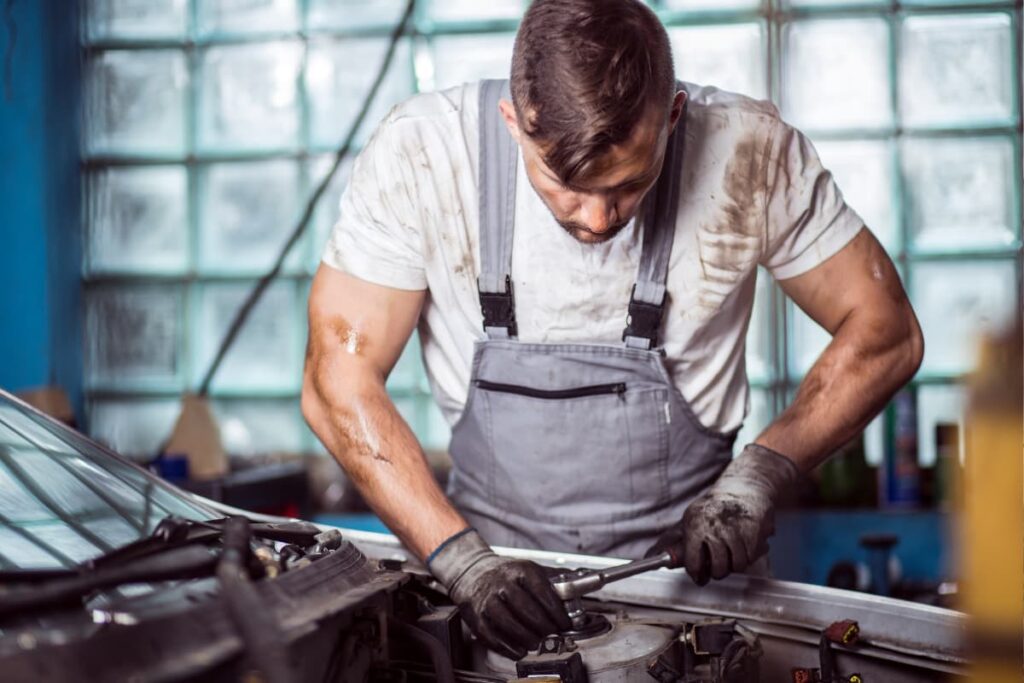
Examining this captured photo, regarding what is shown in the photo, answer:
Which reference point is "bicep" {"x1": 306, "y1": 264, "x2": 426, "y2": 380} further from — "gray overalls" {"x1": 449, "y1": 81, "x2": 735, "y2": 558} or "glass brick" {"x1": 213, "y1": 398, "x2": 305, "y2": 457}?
"glass brick" {"x1": 213, "y1": 398, "x2": 305, "y2": 457}

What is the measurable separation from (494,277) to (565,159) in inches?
15.4

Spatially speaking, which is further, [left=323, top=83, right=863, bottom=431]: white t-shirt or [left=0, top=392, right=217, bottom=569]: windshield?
[left=323, top=83, right=863, bottom=431]: white t-shirt

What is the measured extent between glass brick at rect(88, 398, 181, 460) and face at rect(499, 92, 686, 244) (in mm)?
2543

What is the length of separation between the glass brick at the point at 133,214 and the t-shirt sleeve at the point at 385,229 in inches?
82.3

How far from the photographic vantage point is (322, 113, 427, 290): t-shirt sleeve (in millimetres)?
1814

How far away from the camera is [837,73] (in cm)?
345

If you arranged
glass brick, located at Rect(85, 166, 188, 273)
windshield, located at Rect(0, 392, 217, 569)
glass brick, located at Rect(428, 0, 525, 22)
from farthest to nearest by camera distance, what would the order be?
glass brick, located at Rect(85, 166, 188, 273) < glass brick, located at Rect(428, 0, 525, 22) < windshield, located at Rect(0, 392, 217, 569)

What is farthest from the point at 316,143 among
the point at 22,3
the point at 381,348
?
the point at 381,348

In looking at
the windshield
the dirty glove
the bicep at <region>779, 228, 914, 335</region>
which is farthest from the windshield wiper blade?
the bicep at <region>779, 228, 914, 335</region>

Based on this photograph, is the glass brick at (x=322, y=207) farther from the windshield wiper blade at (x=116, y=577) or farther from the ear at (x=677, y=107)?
the windshield wiper blade at (x=116, y=577)

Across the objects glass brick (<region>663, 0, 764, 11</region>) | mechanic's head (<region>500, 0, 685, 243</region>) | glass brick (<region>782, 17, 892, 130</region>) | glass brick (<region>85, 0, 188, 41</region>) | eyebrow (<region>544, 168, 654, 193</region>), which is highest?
glass brick (<region>85, 0, 188, 41</region>)

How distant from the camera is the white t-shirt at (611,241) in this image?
177cm

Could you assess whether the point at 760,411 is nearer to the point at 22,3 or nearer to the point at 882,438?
the point at 882,438

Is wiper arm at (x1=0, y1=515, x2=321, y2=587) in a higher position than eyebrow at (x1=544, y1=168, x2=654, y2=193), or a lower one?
lower
